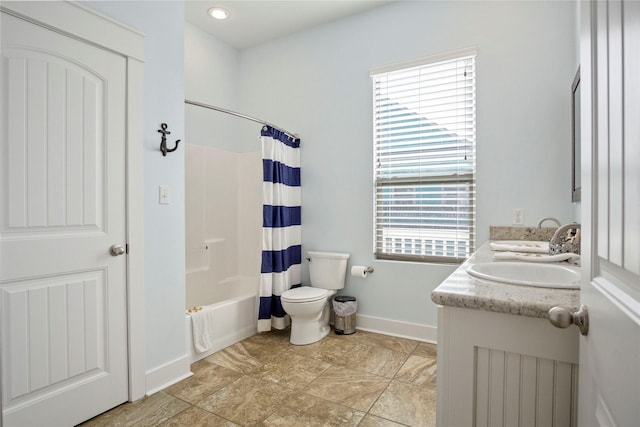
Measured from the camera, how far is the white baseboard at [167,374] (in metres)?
1.98

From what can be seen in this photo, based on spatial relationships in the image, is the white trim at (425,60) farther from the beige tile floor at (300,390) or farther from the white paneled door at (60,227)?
the beige tile floor at (300,390)

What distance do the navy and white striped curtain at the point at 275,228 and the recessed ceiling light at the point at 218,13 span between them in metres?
1.09

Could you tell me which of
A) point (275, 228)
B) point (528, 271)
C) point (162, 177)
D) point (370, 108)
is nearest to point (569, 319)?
point (528, 271)

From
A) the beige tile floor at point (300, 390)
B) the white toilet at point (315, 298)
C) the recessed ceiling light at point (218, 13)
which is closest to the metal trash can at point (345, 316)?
the white toilet at point (315, 298)

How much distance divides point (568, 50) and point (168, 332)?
3.07 m

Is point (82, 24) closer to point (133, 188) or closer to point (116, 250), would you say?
point (133, 188)

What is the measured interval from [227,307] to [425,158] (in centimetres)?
193

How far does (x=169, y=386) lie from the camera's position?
6.73ft

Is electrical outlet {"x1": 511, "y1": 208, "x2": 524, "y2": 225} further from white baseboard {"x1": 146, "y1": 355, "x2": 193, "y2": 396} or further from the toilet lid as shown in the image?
white baseboard {"x1": 146, "y1": 355, "x2": 193, "y2": 396}

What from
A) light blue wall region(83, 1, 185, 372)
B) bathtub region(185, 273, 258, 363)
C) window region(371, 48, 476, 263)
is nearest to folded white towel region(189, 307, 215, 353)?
bathtub region(185, 273, 258, 363)

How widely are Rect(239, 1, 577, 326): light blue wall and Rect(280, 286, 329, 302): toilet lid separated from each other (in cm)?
38

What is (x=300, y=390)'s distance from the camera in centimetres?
202

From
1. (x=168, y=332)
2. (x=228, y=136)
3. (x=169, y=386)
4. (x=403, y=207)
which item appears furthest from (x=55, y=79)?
(x=403, y=207)

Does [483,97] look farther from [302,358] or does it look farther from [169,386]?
[169,386]
